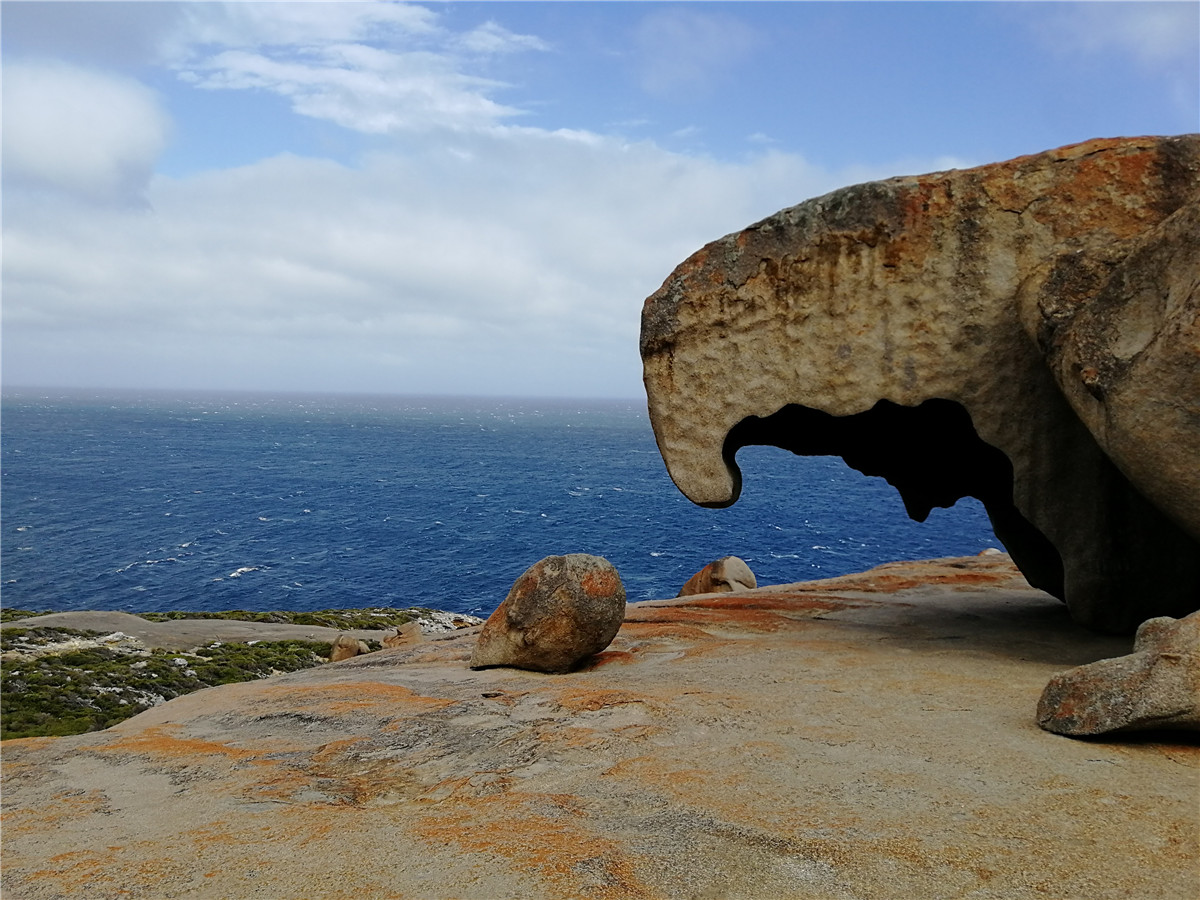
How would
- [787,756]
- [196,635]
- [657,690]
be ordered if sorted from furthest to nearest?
[196,635] → [657,690] → [787,756]

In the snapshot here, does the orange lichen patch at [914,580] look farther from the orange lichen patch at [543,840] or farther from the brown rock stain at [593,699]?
the orange lichen patch at [543,840]

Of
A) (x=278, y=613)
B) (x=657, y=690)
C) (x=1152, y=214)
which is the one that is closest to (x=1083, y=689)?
(x=657, y=690)

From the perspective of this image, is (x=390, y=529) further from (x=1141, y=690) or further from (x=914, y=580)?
(x=1141, y=690)

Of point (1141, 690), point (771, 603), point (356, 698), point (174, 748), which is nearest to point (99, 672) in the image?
point (356, 698)

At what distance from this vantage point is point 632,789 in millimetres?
7109

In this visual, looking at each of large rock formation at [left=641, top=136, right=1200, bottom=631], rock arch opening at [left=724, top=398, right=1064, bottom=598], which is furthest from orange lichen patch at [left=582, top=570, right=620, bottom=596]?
rock arch opening at [left=724, top=398, right=1064, bottom=598]

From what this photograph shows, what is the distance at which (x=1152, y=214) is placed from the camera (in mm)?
10953

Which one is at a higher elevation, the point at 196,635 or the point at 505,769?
the point at 505,769

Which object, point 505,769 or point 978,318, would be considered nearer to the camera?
point 505,769

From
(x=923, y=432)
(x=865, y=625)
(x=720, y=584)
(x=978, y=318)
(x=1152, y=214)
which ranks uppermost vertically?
(x=1152, y=214)

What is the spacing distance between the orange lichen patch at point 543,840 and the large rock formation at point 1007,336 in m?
7.20

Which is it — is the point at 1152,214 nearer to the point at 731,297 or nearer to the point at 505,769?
the point at 731,297

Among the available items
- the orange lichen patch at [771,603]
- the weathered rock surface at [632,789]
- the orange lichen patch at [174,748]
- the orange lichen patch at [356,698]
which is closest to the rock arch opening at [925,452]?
the orange lichen patch at [771,603]

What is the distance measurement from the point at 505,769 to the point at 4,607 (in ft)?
187
